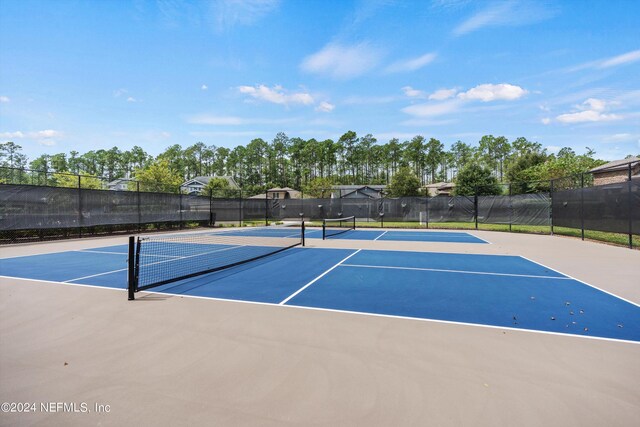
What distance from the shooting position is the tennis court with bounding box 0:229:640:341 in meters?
4.53

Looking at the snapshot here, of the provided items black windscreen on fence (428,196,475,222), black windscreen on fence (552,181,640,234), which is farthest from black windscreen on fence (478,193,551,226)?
black windscreen on fence (552,181,640,234)

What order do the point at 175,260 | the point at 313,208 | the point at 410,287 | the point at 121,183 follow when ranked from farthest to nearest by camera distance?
the point at 121,183 → the point at 313,208 → the point at 175,260 → the point at 410,287

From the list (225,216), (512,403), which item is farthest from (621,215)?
(225,216)

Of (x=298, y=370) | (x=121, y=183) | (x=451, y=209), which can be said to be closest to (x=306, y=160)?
(x=121, y=183)

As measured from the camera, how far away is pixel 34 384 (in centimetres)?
275

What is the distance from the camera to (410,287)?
612cm

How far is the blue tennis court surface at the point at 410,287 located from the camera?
14.7 ft

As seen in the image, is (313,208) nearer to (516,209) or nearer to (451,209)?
(451,209)

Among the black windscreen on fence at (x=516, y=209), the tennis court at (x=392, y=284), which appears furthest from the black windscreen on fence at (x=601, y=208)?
the tennis court at (x=392, y=284)

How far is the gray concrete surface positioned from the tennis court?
56 cm

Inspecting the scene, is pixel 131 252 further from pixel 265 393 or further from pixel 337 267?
pixel 337 267

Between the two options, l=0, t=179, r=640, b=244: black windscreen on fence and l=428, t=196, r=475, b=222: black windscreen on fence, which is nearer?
l=0, t=179, r=640, b=244: black windscreen on fence

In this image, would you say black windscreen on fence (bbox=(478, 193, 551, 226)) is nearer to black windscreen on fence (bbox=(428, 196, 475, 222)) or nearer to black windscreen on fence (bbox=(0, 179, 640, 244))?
black windscreen on fence (bbox=(0, 179, 640, 244))

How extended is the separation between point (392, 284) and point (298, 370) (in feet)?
12.4
